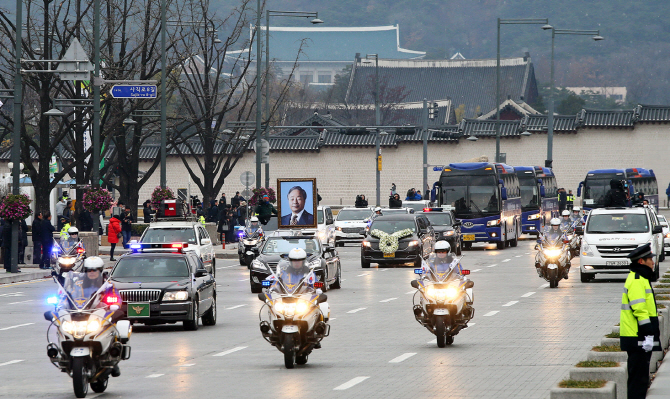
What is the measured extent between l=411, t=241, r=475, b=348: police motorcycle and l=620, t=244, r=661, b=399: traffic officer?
5.78 m

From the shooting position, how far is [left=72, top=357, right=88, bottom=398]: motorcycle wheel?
38.9 feet

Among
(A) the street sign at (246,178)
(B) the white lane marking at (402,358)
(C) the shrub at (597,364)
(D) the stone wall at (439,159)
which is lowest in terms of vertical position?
(B) the white lane marking at (402,358)

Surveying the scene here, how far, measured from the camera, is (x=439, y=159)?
2820 inches

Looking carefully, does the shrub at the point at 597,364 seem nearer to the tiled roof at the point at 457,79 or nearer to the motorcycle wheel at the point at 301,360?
the motorcycle wheel at the point at 301,360

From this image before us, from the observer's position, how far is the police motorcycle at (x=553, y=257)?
27.1 meters

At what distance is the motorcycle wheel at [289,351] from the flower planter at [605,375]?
437cm

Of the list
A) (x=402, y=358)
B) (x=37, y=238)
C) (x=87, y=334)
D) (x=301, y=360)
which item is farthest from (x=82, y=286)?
(x=37, y=238)

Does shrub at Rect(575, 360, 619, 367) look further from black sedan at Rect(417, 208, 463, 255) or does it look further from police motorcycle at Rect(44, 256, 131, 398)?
black sedan at Rect(417, 208, 463, 255)

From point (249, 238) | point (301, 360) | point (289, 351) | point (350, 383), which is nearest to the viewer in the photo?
point (350, 383)

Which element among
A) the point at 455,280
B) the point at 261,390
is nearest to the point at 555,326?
the point at 455,280

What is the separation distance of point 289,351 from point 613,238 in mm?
15883

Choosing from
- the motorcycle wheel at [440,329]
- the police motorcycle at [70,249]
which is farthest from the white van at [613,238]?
the police motorcycle at [70,249]

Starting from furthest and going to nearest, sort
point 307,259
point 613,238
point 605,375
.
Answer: point 613,238, point 307,259, point 605,375

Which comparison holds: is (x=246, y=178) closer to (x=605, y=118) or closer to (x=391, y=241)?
(x=391, y=241)
